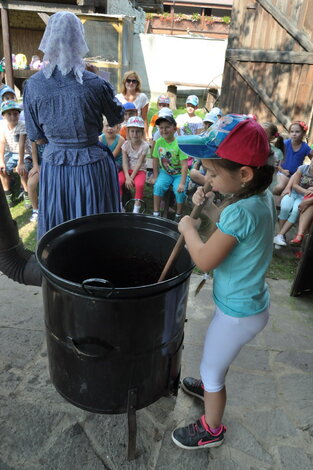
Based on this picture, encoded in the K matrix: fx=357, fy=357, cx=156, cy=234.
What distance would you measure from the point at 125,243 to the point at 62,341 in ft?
2.05

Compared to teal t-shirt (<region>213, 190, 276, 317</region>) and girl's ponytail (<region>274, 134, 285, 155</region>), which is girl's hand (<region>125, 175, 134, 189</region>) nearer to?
girl's ponytail (<region>274, 134, 285, 155</region>)

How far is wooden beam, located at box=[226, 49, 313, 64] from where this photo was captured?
221 inches

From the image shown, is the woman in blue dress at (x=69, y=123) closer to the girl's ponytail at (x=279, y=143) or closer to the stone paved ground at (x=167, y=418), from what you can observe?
the stone paved ground at (x=167, y=418)

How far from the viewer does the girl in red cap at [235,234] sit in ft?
4.29

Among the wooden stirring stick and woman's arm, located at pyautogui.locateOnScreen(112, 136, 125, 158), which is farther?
woman's arm, located at pyautogui.locateOnScreen(112, 136, 125, 158)

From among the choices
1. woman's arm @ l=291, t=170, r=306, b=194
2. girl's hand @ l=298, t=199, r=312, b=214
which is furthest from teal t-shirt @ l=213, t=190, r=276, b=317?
woman's arm @ l=291, t=170, r=306, b=194

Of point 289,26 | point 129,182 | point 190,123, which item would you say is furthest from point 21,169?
point 289,26

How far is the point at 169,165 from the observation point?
467 cm

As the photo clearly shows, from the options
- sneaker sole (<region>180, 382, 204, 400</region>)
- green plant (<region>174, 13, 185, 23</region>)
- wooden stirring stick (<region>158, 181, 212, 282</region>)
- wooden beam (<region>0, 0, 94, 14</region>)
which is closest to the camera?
wooden stirring stick (<region>158, 181, 212, 282</region>)

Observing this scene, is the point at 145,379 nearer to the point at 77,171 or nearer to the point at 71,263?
the point at 71,263

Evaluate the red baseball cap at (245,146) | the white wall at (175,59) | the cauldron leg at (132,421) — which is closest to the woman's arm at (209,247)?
the red baseball cap at (245,146)

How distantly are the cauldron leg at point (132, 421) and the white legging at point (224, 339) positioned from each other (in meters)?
0.35

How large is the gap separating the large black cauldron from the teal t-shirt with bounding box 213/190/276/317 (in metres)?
0.18

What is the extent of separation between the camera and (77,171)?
98.0 inches
